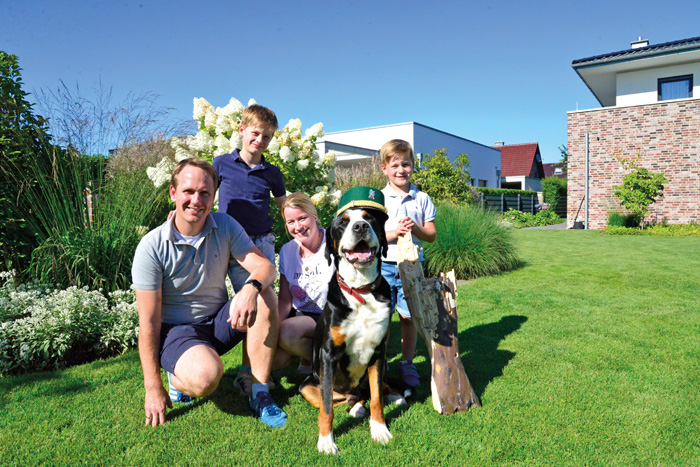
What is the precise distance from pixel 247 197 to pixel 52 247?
1966 mm

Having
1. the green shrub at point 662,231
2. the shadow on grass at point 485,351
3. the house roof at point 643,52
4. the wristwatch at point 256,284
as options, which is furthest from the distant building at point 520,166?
the wristwatch at point 256,284

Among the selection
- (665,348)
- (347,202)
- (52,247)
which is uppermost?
(347,202)

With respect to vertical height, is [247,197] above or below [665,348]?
above

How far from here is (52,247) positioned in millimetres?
3895

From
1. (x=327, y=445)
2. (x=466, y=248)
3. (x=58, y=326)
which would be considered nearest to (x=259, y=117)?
(x=58, y=326)

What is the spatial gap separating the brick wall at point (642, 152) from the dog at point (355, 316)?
18.1 m

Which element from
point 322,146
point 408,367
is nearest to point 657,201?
point 322,146

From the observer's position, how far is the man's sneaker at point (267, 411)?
8.21 ft

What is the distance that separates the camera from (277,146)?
5.28 m

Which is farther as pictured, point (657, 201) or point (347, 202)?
point (657, 201)

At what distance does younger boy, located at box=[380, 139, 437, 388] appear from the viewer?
322cm

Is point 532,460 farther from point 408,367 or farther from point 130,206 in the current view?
point 130,206

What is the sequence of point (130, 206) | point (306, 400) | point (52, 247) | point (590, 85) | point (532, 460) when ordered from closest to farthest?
point (532, 460) → point (306, 400) → point (52, 247) → point (130, 206) → point (590, 85)

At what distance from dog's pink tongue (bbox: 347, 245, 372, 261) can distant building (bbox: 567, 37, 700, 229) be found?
18.2 metres
